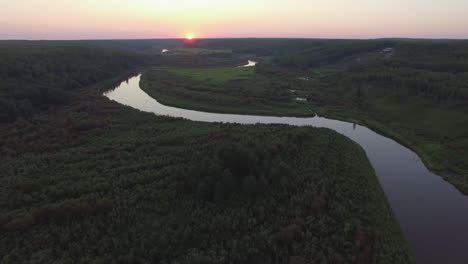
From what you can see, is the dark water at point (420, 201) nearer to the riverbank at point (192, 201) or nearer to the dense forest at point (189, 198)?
the riverbank at point (192, 201)

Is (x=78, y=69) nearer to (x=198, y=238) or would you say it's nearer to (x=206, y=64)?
(x=206, y=64)

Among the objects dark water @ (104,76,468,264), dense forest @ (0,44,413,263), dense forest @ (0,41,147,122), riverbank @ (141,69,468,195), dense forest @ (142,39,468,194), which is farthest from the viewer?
dense forest @ (0,41,147,122)

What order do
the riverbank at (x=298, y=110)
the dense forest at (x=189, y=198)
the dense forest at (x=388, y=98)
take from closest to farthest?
the dense forest at (x=189, y=198), the riverbank at (x=298, y=110), the dense forest at (x=388, y=98)

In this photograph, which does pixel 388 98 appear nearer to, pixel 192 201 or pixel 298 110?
pixel 298 110

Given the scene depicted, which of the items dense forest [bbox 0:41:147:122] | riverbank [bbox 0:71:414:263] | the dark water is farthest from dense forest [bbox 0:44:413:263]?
dense forest [bbox 0:41:147:122]

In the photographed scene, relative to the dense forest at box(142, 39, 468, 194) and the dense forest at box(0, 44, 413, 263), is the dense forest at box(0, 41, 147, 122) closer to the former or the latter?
the dense forest at box(0, 44, 413, 263)

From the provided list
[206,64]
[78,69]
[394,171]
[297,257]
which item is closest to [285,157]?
[394,171]

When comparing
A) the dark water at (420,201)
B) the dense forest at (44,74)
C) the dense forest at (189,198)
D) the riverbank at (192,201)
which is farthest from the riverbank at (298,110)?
the dense forest at (44,74)
